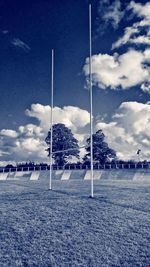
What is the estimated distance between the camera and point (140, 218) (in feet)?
25.8

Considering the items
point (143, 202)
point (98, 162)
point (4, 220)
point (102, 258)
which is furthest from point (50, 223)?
point (98, 162)

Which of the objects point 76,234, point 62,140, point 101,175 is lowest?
point 76,234

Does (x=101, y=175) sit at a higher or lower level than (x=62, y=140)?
lower

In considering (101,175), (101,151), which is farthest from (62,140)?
(101,175)

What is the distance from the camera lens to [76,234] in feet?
21.8

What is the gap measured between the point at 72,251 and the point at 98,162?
200ft

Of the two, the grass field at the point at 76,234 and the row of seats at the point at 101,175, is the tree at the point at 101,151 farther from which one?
the grass field at the point at 76,234

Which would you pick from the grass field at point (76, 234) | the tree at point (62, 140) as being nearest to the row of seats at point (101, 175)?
the grass field at point (76, 234)

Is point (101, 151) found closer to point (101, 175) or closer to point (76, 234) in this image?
point (101, 175)

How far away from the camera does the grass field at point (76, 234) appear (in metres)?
5.38

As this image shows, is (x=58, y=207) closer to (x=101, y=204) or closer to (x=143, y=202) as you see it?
(x=101, y=204)

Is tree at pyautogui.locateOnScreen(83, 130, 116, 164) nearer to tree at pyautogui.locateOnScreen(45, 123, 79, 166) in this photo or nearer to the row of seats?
tree at pyautogui.locateOnScreen(45, 123, 79, 166)

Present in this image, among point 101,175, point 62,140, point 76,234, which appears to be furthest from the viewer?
point 62,140

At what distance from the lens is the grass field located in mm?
5375
